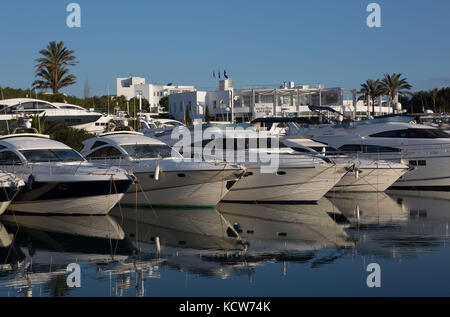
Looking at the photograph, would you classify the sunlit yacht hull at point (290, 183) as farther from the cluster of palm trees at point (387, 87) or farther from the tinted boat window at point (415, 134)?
the cluster of palm trees at point (387, 87)

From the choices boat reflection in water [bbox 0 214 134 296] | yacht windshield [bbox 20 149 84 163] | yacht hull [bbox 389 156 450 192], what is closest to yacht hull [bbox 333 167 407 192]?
yacht hull [bbox 389 156 450 192]

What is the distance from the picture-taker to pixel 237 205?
22.5 metres

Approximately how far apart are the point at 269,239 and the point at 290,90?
46886mm

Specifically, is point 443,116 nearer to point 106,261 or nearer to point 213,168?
point 213,168

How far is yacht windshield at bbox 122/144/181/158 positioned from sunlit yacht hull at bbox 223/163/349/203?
112 inches

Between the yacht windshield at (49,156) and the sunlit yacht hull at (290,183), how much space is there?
6108 mm

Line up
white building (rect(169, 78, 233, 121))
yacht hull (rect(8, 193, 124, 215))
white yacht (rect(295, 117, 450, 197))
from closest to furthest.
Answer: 1. yacht hull (rect(8, 193, 124, 215))
2. white yacht (rect(295, 117, 450, 197))
3. white building (rect(169, 78, 233, 121))

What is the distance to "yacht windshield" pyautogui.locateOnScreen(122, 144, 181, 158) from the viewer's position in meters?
Answer: 21.3

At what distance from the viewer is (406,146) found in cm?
2811

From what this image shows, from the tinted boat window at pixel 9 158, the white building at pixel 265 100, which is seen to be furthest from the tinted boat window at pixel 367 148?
the white building at pixel 265 100

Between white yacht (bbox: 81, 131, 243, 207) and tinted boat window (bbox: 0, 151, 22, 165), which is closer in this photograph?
tinted boat window (bbox: 0, 151, 22, 165)

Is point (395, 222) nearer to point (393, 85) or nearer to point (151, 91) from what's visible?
point (393, 85)

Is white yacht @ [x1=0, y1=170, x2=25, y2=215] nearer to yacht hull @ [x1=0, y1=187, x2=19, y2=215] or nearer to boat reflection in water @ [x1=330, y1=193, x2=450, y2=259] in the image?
yacht hull @ [x1=0, y1=187, x2=19, y2=215]
